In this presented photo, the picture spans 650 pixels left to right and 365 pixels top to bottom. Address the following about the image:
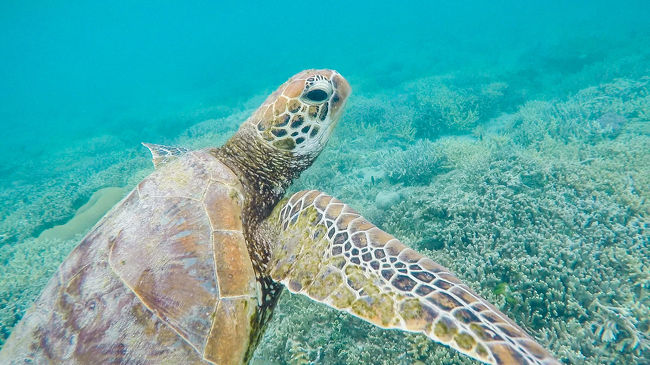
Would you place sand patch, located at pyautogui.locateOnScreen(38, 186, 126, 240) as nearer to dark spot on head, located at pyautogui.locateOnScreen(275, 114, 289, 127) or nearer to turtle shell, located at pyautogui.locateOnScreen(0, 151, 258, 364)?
turtle shell, located at pyautogui.locateOnScreen(0, 151, 258, 364)

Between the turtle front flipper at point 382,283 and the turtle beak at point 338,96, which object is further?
the turtle beak at point 338,96

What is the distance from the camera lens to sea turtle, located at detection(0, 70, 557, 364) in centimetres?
120

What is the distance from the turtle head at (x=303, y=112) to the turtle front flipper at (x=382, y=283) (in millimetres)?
509

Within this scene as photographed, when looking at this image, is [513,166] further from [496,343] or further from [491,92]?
[491,92]

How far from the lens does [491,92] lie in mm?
10305

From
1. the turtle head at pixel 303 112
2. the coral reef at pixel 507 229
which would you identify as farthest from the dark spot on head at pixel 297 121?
the coral reef at pixel 507 229

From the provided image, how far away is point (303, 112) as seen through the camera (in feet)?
6.74

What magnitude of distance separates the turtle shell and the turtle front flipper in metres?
0.32

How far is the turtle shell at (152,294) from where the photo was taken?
4.18ft

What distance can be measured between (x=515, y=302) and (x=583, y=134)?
537cm

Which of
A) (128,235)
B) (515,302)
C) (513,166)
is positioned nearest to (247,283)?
(128,235)

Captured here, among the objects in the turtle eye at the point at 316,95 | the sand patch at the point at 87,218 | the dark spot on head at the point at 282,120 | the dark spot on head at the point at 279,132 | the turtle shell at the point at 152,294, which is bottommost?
the sand patch at the point at 87,218

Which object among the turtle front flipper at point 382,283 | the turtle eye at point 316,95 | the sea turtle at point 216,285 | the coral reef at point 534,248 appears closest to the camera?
the turtle front flipper at point 382,283

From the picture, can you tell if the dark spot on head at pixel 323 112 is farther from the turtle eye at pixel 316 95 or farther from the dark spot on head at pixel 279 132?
the dark spot on head at pixel 279 132
